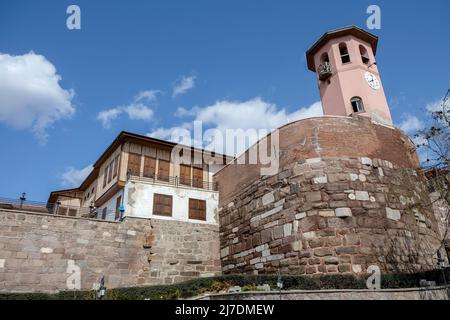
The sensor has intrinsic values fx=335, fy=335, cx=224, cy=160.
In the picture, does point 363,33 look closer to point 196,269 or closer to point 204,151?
point 204,151

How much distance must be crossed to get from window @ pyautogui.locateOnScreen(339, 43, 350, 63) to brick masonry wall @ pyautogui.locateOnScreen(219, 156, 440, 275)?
7.49 m

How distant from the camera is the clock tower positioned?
56.5 ft

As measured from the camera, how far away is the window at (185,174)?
18.5 meters

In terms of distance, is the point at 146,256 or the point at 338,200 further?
the point at 146,256

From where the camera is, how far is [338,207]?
11844 mm

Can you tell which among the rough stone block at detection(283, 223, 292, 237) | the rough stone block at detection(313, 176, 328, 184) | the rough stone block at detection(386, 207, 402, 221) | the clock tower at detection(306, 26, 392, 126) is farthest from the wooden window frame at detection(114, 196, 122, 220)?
the clock tower at detection(306, 26, 392, 126)

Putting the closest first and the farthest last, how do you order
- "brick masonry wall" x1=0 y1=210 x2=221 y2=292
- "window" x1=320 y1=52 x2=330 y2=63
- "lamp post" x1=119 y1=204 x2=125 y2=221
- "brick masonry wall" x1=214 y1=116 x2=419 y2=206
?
"brick masonry wall" x1=0 y1=210 x2=221 y2=292, "brick masonry wall" x1=214 y1=116 x2=419 y2=206, "lamp post" x1=119 y1=204 x2=125 y2=221, "window" x1=320 y1=52 x2=330 y2=63

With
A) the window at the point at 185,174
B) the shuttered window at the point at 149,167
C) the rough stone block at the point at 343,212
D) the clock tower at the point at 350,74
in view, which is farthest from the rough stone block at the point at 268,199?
the shuttered window at the point at 149,167

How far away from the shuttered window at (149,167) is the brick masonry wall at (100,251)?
3.17 m

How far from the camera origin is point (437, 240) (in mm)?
13758

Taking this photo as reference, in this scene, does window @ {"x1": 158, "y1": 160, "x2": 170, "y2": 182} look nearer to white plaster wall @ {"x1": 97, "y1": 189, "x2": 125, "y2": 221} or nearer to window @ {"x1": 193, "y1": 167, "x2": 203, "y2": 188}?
window @ {"x1": 193, "y1": 167, "x2": 203, "y2": 188}

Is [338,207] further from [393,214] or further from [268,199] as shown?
[268,199]
